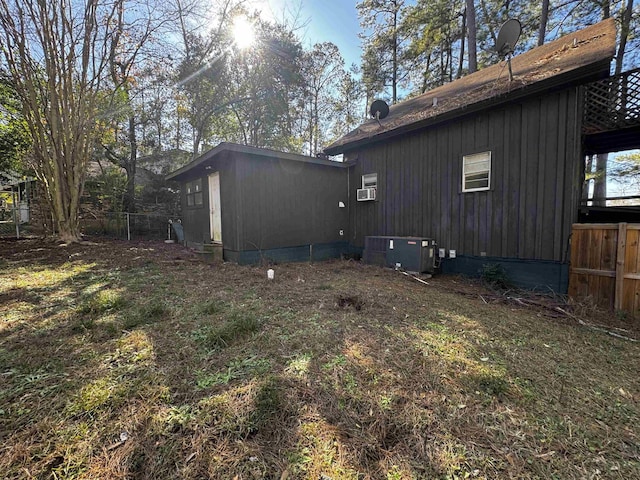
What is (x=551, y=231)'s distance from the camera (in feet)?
15.5

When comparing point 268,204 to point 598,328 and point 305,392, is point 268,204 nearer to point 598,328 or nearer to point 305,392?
point 305,392

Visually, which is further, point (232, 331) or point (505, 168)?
point (505, 168)

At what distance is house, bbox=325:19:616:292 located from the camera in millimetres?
4539

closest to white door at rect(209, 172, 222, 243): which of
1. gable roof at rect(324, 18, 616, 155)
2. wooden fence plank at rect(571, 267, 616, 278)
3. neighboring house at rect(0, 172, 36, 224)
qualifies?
gable roof at rect(324, 18, 616, 155)

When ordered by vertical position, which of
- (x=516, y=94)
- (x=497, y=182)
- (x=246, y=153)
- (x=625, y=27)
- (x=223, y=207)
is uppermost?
(x=625, y=27)

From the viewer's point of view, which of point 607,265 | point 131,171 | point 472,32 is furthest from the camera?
point 131,171

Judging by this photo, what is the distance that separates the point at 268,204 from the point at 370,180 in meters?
2.98

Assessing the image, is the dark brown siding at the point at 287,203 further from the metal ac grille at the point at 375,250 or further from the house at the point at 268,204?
the metal ac grille at the point at 375,250

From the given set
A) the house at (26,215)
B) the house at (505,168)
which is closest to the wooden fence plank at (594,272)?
the house at (505,168)

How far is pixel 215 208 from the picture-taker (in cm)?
757

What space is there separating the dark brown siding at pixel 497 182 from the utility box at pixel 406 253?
0.55 m

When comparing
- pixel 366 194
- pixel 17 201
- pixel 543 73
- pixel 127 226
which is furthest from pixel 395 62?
pixel 17 201

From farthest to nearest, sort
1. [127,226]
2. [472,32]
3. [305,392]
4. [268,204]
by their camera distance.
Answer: [127,226], [472,32], [268,204], [305,392]

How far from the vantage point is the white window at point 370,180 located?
755cm
